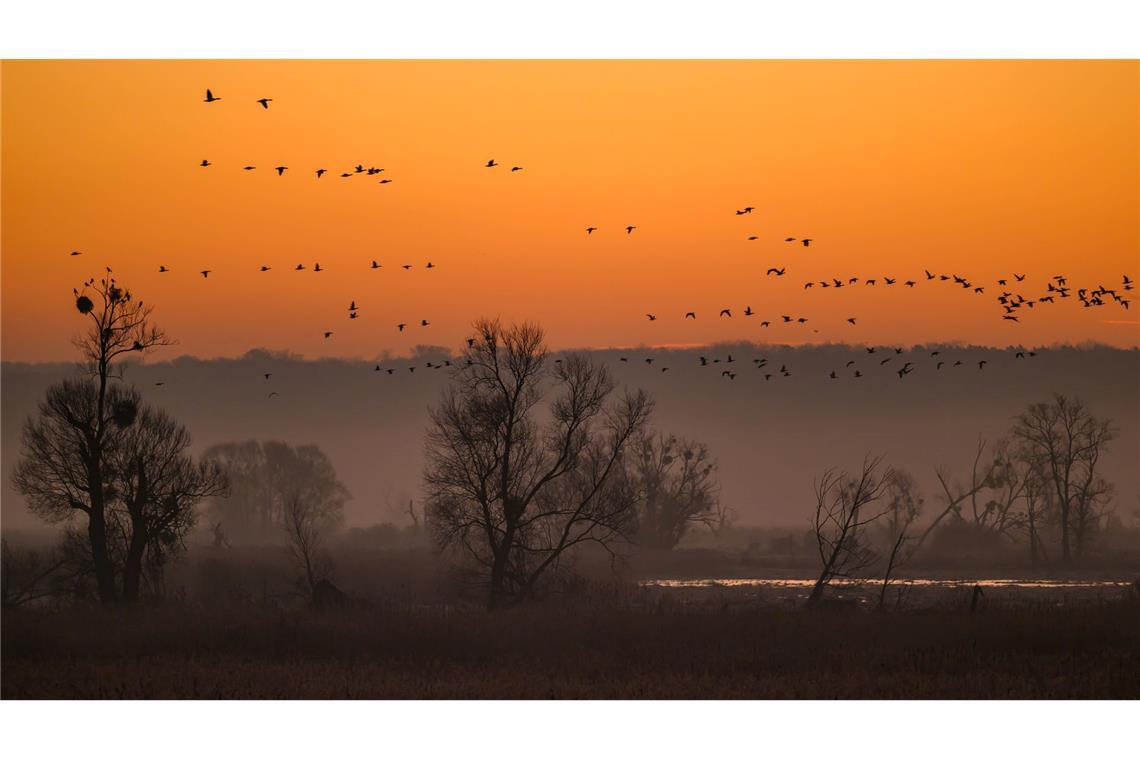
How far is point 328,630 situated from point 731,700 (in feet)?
42.5

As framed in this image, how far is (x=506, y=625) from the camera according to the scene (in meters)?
39.2

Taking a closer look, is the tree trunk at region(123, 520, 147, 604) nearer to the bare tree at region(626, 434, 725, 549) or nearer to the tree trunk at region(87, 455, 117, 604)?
the tree trunk at region(87, 455, 117, 604)

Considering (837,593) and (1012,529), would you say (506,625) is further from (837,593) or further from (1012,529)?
(1012,529)

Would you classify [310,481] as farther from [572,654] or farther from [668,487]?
[572,654]

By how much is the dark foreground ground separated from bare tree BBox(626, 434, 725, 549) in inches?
1691

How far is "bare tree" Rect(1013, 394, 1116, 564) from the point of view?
86.9m

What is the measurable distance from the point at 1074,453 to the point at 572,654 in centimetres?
6162

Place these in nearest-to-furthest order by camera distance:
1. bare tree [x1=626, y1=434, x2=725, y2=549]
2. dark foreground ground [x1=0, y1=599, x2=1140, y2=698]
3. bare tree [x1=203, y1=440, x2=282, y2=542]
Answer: dark foreground ground [x1=0, y1=599, x2=1140, y2=698] → bare tree [x1=626, y1=434, x2=725, y2=549] → bare tree [x1=203, y1=440, x2=282, y2=542]

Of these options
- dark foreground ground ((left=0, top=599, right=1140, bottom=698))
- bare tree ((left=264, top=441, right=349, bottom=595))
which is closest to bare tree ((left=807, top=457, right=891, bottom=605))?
dark foreground ground ((left=0, top=599, right=1140, bottom=698))

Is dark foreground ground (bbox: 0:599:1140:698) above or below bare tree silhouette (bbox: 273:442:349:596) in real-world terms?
below

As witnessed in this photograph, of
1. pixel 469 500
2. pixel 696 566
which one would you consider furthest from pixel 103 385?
pixel 696 566

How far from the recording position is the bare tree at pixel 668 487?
85.7m

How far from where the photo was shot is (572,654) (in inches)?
1405

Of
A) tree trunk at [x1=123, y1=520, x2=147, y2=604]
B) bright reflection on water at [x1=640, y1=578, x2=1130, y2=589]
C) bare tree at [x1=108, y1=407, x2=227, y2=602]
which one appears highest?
bare tree at [x1=108, y1=407, x2=227, y2=602]
